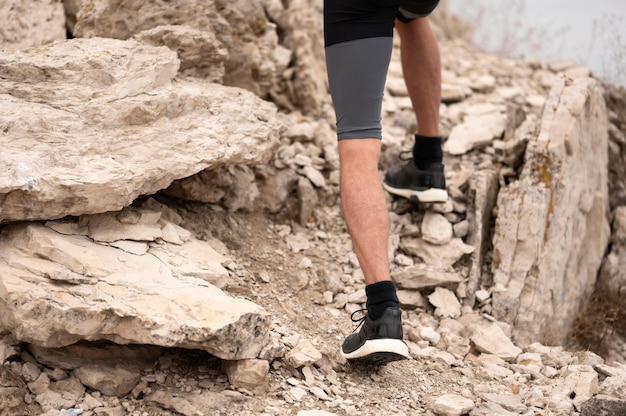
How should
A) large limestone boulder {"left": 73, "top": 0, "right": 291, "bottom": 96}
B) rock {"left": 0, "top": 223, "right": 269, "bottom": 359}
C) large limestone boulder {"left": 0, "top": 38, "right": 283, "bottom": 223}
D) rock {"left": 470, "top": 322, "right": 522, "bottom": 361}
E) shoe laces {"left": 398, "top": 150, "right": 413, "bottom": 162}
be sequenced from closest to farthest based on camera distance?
rock {"left": 0, "top": 223, "right": 269, "bottom": 359}
large limestone boulder {"left": 0, "top": 38, "right": 283, "bottom": 223}
rock {"left": 470, "top": 322, "right": 522, "bottom": 361}
large limestone boulder {"left": 73, "top": 0, "right": 291, "bottom": 96}
shoe laces {"left": 398, "top": 150, "right": 413, "bottom": 162}

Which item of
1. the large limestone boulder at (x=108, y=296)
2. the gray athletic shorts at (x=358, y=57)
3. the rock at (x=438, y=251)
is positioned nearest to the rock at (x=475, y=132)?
the rock at (x=438, y=251)

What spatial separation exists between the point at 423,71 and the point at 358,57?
1.24m

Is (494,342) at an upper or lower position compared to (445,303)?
lower

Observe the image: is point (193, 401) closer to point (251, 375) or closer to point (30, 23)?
point (251, 375)

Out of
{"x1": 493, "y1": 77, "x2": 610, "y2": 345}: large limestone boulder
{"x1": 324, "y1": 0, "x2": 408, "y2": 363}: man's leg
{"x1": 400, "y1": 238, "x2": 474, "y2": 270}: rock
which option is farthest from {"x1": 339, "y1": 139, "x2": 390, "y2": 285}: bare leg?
{"x1": 493, "y1": 77, "x2": 610, "y2": 345}: large limestone boulder

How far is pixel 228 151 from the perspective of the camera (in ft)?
12.1

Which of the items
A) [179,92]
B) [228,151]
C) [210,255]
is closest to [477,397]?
[210,255]

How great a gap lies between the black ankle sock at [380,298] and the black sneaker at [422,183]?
139 centimetres

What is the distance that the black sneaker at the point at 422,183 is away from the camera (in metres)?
4.38

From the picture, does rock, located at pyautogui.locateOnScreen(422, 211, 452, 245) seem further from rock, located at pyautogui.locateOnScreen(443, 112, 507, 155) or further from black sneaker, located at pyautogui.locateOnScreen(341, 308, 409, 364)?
black sneaker, located at pyautogui.locateOnScreen(341, 308, 409, 364)

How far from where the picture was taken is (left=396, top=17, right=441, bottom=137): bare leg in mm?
4309

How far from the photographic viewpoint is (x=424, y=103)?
172 inches

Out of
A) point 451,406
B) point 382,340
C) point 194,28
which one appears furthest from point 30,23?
point 451,406

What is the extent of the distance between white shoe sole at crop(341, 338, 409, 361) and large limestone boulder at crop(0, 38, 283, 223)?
134 centimetres
